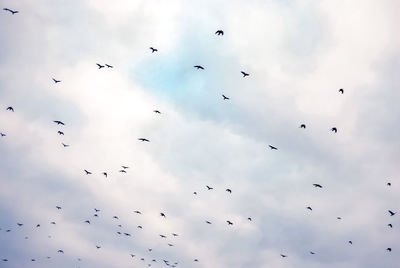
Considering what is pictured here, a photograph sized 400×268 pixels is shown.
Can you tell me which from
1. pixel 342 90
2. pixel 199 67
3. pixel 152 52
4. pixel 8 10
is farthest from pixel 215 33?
pixel 8 10

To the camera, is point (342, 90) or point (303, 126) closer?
point (342, 90)


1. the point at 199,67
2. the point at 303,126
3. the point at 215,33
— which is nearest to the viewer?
the point at 215,33

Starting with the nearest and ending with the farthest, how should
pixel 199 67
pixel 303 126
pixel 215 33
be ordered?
pixel 215 33
pixel 199 67
pixel 303 126

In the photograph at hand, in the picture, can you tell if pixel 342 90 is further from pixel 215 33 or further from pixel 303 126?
pixel 215 33

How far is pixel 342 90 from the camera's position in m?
44.8

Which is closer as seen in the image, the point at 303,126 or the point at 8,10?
the point at 8,10

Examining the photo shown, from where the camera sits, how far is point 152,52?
45375mm

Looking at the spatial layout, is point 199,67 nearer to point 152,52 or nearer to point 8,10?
point 152,52

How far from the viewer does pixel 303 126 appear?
158 feet

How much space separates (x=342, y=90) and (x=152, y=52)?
23.7 metres

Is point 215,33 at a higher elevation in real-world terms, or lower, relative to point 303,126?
higher

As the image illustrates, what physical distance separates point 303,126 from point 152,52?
70.8 ft

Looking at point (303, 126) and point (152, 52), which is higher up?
point (152, 52)

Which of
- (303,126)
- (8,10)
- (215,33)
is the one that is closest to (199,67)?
(215,33)
